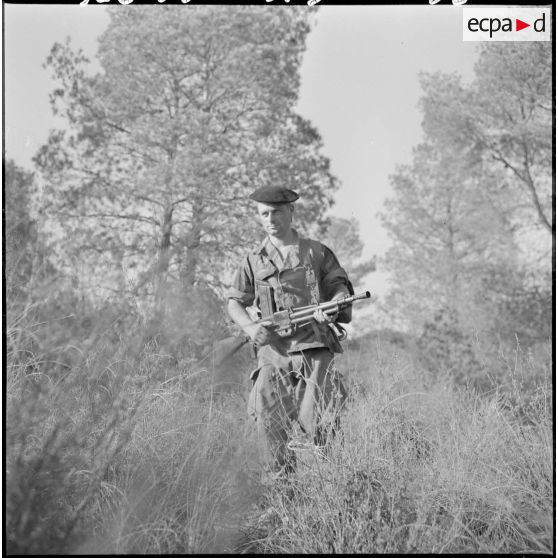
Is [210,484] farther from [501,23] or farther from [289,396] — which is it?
[501,23]

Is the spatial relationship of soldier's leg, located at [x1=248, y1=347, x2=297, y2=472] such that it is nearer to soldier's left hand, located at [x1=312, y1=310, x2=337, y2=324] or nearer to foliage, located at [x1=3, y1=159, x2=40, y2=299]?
soldier's left hand, located at [x1=312, y1=310, x2=337, y2=324]

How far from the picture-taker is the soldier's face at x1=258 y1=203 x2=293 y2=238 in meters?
3.36

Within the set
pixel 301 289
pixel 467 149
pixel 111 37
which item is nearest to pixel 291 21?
pixel 111 37

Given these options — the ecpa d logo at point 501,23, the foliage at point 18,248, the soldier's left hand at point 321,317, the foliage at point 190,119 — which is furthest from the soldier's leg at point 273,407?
the foliage at point 190,119

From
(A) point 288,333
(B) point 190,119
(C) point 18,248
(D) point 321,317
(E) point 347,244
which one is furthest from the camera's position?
(E) point 347,244

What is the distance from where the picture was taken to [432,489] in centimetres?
290

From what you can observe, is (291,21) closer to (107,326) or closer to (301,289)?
(301,289)

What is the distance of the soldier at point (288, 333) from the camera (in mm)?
3160

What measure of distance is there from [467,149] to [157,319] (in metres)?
12.5

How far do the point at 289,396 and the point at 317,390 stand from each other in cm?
15

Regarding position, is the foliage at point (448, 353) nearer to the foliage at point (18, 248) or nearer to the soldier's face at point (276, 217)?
the soldier's face at point (276, 217)

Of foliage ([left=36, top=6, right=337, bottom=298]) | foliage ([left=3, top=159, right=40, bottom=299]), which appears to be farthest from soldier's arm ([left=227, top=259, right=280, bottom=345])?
foliage ([left=36, top=6, right=337, bottom=298])

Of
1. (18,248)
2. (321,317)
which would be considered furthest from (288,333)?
(18,248)

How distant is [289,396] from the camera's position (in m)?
3.27
